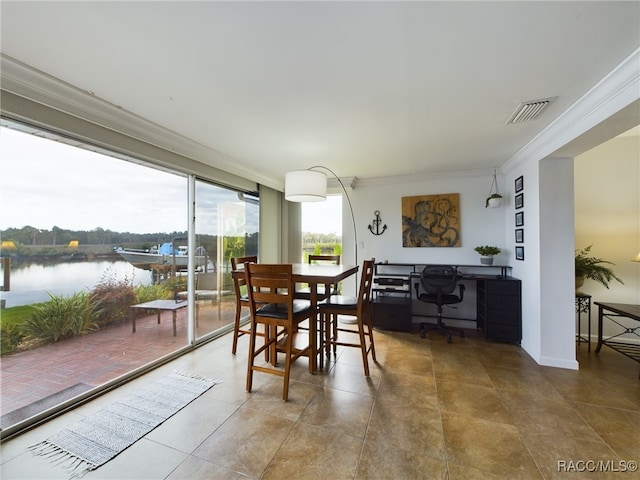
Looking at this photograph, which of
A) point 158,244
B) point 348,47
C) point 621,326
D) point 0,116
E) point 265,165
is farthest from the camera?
point 265,165

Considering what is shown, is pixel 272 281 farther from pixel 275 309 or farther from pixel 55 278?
pixel 55 278

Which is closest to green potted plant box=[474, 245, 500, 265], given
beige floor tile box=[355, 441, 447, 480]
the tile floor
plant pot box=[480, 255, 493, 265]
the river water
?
plant pot box=[480, 255, 493, 265]

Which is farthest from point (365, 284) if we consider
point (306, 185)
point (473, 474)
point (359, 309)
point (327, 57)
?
point (327, 57)

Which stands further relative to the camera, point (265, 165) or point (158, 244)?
point (265, 165)

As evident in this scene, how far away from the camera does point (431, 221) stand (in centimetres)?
425

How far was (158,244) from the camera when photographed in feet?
9.26

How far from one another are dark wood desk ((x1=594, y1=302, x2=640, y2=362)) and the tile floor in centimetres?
25

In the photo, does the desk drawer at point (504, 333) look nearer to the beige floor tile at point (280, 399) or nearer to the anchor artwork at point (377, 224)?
the anchor artwork at point (377, 224)

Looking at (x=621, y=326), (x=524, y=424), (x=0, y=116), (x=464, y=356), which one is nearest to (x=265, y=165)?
(x=0, y=116)

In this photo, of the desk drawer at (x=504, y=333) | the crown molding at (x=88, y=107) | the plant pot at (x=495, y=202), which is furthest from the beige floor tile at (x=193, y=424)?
the plant pot at (x=495, y=202)

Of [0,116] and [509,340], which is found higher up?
[0,116]

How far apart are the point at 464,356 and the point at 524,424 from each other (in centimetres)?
116

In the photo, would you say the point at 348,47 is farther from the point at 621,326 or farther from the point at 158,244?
the point at 621,326

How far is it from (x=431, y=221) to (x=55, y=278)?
4448 millimetres
